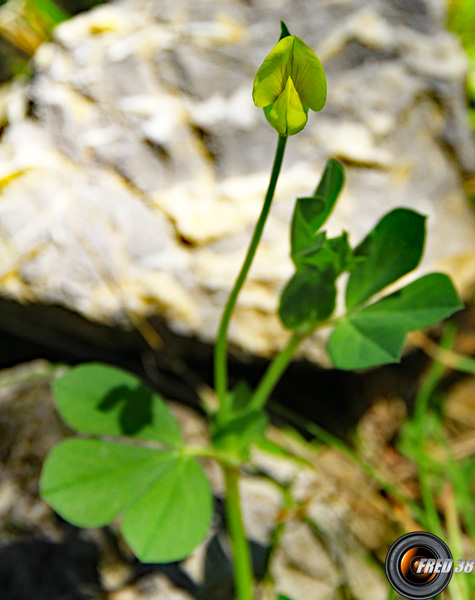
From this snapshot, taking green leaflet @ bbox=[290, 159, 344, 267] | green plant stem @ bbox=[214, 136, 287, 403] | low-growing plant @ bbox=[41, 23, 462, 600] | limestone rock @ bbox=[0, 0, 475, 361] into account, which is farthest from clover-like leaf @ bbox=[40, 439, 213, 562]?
green leaflet @ bbox=[290, 159, 344, 267]

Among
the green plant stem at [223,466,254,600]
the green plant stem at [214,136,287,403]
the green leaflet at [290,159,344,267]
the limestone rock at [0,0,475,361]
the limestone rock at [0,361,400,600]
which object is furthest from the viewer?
the limestone rock at [0,0,475,361]

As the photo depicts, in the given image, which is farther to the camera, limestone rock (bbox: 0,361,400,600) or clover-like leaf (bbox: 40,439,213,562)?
limestone rock (bbox: 0,361,400,600)

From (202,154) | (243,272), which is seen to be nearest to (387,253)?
(243,272)

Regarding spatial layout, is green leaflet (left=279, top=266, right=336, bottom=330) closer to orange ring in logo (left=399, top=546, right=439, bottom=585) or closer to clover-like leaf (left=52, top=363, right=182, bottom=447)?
clover-like leaf (left=52, top=363, right=182, bottom=447)

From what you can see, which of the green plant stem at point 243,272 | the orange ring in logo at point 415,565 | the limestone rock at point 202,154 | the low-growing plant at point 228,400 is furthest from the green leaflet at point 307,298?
the orange ring in logo at point 415,565

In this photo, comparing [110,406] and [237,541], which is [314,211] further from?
[237,541]

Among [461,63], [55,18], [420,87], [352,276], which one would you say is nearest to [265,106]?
[352,276]
